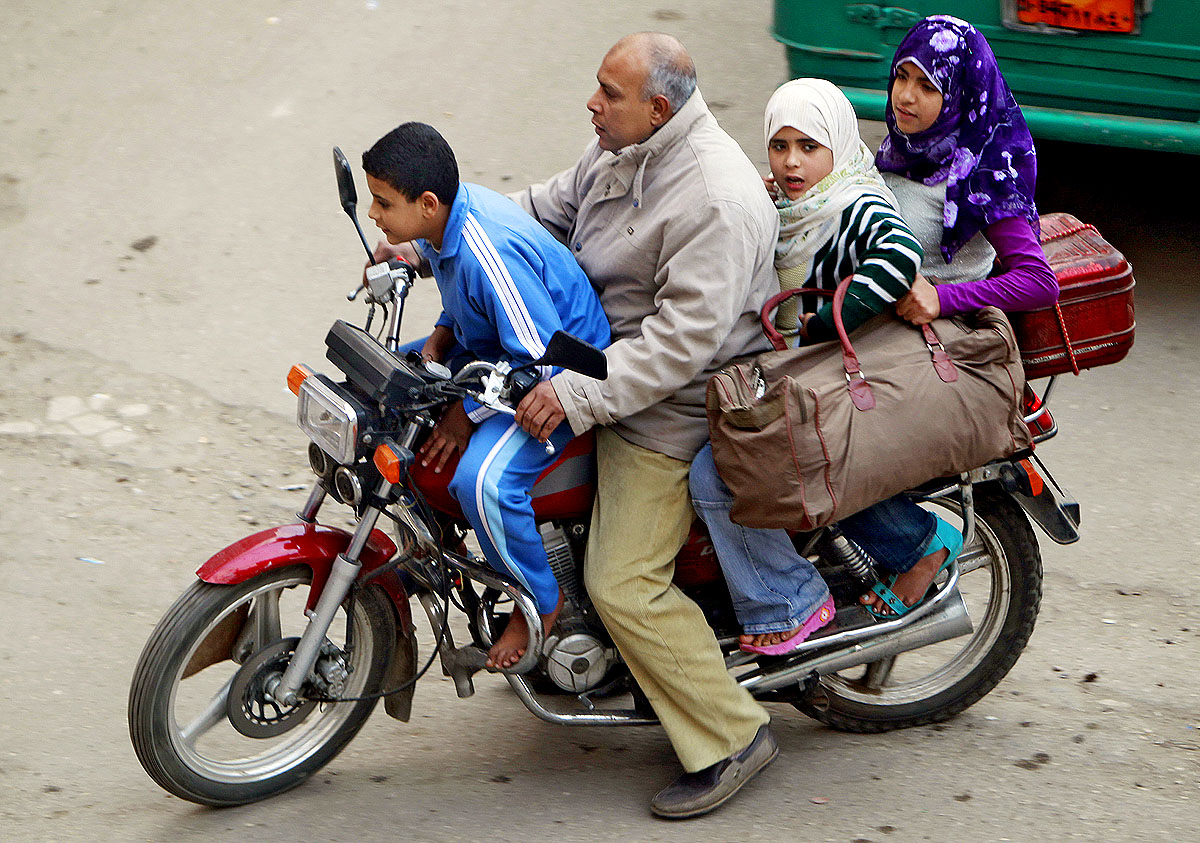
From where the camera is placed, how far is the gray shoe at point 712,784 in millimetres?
3178

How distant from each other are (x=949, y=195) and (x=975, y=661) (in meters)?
1.32

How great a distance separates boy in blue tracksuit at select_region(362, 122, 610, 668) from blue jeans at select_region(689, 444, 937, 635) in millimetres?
387

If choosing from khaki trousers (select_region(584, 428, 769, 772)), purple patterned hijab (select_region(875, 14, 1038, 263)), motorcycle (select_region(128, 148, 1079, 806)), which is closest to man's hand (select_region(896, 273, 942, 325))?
purple patterned hijab (select_region(875, 14, 1038, 263))

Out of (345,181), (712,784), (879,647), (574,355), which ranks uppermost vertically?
(345,181)

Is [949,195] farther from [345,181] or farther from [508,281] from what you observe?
[345,181]

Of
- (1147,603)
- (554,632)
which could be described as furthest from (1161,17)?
(554,632)

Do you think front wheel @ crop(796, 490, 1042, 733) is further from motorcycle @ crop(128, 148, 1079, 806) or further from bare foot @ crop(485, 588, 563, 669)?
bare foot @ crop(485, 588, 563, 669)

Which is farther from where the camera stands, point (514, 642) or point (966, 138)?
point (966, 138)

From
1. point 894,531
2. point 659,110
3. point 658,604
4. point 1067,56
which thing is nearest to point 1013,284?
point 894,531

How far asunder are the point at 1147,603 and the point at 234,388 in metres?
3.50

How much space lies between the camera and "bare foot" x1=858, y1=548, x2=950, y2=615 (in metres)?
3.32

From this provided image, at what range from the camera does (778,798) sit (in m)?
3.29

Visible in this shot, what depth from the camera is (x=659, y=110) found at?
290 cm

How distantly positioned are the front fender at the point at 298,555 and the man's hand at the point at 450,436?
31 cm
